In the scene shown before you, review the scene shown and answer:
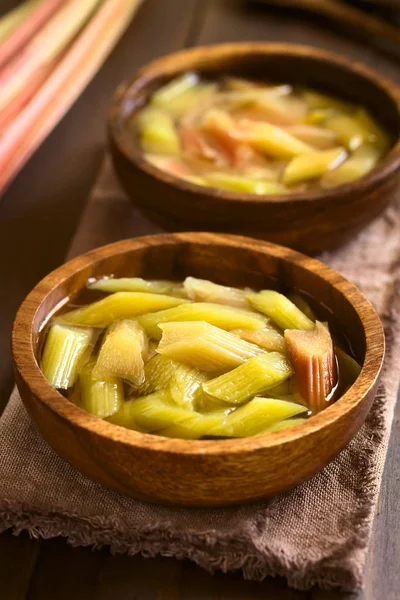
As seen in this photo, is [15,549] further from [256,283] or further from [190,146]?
[190,146]

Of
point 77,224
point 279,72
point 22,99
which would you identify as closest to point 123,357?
point 77,224

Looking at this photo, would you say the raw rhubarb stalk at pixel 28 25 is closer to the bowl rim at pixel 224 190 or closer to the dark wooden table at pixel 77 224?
the dark wooden table at pixel 77 224

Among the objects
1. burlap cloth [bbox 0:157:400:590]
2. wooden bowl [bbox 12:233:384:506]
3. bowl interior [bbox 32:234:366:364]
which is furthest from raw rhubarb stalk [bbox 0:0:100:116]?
burlap cloth [bbox 0:157:400:590]

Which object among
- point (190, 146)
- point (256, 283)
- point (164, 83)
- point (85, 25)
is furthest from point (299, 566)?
point (85, 25)

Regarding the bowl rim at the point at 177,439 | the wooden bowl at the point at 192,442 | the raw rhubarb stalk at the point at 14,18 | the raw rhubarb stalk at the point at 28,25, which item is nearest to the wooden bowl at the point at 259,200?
the bowl rim at the point at 177,439

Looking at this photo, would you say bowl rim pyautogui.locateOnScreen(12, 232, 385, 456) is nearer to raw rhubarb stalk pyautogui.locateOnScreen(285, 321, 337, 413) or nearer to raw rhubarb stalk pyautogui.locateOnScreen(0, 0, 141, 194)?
raw rhubarb stalk pyautogui.locateOnScreen(285, 321, 337, 413)
